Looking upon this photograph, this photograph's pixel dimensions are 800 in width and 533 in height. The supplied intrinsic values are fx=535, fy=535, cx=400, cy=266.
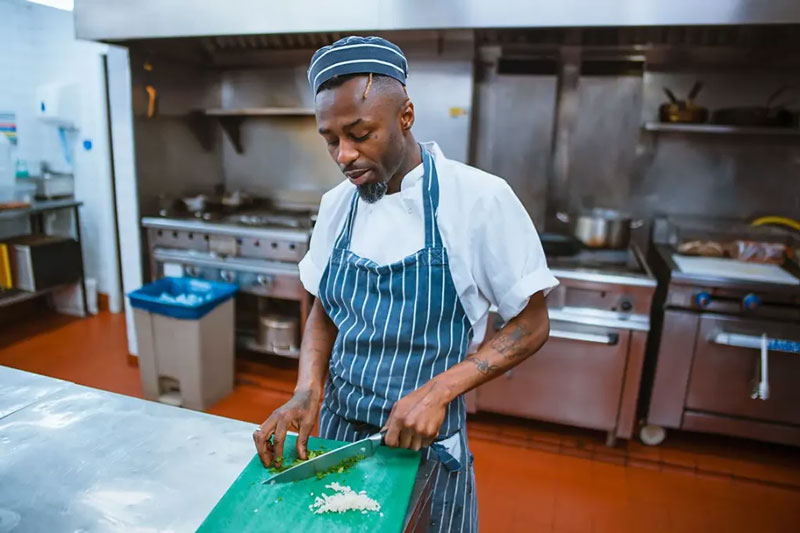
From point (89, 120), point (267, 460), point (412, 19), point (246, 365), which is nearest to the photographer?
point (267, 460)

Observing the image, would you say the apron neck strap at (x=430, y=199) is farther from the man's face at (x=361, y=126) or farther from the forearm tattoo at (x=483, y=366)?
the forearm tattoo at (x=483, y=366)

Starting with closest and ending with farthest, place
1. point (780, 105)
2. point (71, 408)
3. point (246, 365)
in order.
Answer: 1. point (71, 408)
2. point (780, 105)
3. point (246, 365)

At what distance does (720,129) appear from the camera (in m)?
2.92

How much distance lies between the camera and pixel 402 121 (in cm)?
110

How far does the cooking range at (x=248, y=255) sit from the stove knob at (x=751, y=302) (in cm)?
229

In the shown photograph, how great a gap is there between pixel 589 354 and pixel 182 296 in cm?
237

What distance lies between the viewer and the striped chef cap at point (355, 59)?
1015 mm

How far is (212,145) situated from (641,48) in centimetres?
302

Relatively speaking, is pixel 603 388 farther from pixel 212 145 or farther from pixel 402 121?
pixel 212 145

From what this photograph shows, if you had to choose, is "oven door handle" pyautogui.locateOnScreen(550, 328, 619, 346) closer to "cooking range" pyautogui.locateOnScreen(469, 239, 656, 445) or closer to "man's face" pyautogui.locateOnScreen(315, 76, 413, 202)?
"cooking range" pyautogui.locateOnScreen(469, 239, 656, 445)

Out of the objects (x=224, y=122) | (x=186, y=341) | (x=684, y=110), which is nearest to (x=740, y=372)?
(x=684, y=110)

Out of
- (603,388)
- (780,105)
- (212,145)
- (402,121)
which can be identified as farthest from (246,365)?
(780,105)

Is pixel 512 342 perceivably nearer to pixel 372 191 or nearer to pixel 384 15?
pixel 372 191

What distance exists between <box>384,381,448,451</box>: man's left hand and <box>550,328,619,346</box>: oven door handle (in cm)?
180
